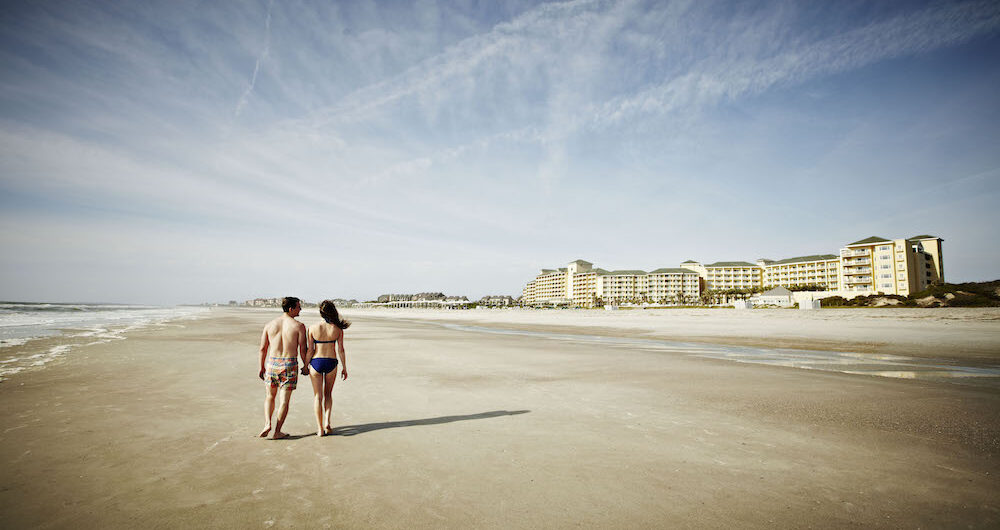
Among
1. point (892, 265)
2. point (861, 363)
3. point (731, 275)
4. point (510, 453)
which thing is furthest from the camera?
point (731, 275)

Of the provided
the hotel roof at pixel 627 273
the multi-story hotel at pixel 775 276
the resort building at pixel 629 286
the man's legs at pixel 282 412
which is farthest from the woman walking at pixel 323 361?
the hotel roof at pixel 627 273

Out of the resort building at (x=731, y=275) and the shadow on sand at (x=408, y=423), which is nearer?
the shadow on sand at (x=408, y=423)

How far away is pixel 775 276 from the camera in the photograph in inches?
5394

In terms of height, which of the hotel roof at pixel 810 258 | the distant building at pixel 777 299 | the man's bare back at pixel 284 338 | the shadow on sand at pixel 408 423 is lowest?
the shadow on sand at pixel 408 423

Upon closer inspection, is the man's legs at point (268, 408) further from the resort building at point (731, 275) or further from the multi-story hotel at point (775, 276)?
the resort building at point (731, 275)

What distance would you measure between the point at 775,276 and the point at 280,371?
163 metres

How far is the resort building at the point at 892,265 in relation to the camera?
82.1 m

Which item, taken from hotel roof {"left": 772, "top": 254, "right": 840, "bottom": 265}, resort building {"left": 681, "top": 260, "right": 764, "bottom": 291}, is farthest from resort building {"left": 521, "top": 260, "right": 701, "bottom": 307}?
hotel roof {"left": 772, "top": 254, "right": 840, "bottom": 265}

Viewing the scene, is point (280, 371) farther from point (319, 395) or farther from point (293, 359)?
point (319, 395)

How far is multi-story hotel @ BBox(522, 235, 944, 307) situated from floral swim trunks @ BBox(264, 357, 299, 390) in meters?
94.0

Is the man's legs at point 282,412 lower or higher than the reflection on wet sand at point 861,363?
higher

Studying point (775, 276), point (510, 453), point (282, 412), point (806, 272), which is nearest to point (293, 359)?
point (282, 412)

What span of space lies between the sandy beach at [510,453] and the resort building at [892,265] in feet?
326

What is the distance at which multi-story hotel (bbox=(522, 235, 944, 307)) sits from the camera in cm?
8350
